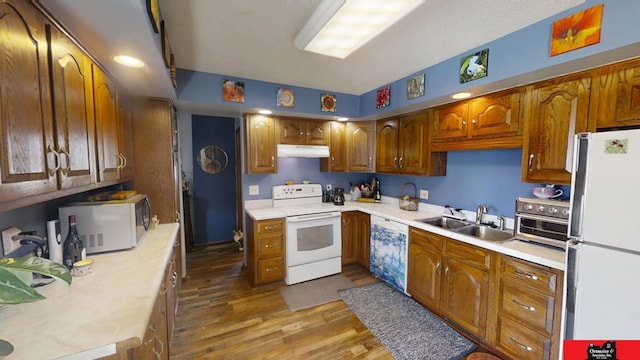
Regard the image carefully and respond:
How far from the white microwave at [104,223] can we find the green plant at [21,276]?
102 centimetres

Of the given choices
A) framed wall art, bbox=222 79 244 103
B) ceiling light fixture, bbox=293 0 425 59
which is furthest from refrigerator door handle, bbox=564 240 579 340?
framed wall art, bbox=222 79 244 103

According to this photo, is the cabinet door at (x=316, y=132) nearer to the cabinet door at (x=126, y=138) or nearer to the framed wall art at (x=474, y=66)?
the framed wall art at (x=474, y=66)

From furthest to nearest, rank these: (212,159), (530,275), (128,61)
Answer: (212,159) → (530,275) → (128,61)

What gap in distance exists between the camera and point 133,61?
1.51m

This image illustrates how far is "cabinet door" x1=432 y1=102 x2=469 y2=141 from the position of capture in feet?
7.66

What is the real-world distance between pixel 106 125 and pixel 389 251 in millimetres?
2847

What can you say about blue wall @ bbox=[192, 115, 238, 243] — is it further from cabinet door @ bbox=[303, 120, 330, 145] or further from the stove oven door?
the stove oven door

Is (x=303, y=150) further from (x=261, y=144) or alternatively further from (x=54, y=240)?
(x=54, y=240)

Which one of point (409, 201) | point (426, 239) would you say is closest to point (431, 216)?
point (409, 201)

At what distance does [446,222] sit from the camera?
8.80 ft

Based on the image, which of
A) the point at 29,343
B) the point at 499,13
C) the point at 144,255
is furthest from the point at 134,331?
the point at 499,13

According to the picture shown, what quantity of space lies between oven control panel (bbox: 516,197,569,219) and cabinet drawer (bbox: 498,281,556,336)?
58 centimetres

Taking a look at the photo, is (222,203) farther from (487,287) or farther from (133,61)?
(487,287)

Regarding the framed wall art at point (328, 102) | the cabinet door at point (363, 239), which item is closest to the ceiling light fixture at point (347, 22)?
the framed wall art at point (328, 102)
